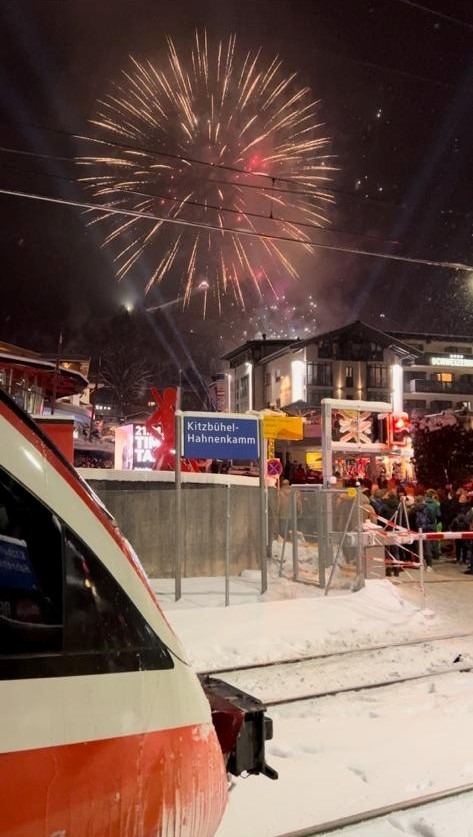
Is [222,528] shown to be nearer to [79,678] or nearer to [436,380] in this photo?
[79,678]

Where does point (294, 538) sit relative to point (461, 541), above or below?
above

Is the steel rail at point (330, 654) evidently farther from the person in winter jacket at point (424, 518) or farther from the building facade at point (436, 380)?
the building facade at point (436, 380)

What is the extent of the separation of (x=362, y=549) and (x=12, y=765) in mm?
10253

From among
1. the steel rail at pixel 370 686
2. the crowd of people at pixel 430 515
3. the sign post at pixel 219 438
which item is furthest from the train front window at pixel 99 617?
the crowd of people at pixel 430 515

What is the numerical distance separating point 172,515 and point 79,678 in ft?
33.8

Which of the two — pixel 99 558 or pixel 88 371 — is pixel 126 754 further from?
pixel 88 371

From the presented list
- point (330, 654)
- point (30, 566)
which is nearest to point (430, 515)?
point (330, 654)

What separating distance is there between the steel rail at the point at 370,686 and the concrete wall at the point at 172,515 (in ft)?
19.6

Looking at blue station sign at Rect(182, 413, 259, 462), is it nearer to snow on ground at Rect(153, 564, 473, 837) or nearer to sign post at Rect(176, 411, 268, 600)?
sign post at Rect(176, 411, 268, 600)

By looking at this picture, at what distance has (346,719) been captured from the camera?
18.1 ft

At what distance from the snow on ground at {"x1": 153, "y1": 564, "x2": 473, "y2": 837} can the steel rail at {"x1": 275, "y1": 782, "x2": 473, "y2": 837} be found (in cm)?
6

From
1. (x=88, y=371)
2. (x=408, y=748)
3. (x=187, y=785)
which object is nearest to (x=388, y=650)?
(x=408, y=748)

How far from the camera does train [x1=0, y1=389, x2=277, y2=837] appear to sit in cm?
173

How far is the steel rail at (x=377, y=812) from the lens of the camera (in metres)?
3.57
